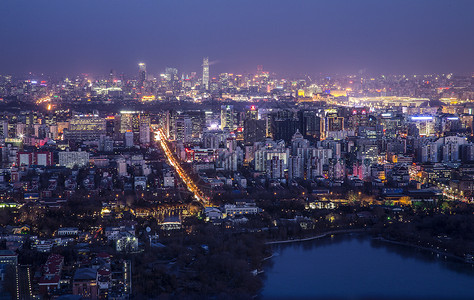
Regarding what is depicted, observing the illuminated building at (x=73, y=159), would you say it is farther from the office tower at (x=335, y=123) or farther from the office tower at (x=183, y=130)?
the office tower at (x=335, y=123)

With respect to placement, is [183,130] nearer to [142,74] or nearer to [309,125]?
[309,125]

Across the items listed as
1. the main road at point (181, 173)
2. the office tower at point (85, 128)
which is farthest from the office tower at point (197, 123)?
the office tower at point (85, 128)

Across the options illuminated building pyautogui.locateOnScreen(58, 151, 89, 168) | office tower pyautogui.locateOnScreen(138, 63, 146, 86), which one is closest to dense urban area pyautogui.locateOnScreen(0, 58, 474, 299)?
illuminated building pyautogui.locateOnScreen(58, 151, 89, 168)

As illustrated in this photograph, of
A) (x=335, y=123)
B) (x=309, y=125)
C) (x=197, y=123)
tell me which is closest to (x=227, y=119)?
(x=197, y=123)

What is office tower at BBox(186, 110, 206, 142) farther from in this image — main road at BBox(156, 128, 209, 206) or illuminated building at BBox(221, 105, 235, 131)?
main road at BBox(156, 128, 209, 206)

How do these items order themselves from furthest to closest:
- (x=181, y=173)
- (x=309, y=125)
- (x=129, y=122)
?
(x=129, y=122), (x=309, y=125), (x=181, y=173)

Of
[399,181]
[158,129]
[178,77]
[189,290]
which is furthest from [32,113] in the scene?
[178,77]
